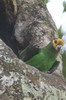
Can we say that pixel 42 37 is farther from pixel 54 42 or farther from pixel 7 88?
pixel 7 88

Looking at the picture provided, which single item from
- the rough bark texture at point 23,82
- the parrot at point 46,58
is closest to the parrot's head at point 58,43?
the parrot at point 46,58

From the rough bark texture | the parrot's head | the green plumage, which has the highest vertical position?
the rough bark texture

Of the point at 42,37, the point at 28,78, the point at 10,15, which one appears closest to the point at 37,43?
the point at 42,37

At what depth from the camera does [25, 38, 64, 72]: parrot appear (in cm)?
345

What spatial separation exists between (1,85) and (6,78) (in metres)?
0.08

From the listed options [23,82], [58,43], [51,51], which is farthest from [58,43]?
[23,82]

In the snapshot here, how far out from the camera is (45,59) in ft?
11.6

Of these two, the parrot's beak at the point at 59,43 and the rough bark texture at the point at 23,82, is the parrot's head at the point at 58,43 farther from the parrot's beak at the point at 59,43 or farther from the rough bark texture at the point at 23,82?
the rough bark texture at the point at 23,82

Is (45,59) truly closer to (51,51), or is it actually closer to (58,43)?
(51,51)

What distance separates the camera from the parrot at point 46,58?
3.45 metres

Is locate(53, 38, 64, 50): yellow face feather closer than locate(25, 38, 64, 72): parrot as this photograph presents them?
Yes

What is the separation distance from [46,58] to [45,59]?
27 mm

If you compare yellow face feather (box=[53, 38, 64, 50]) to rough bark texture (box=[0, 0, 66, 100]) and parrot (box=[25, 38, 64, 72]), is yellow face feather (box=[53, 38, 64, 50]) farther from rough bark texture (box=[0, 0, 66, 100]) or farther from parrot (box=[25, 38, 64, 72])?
rough bark texture (box=[0, 0, 66, 100])

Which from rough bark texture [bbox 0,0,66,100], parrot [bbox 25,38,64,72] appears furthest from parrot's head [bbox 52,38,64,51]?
rough bark texture [bbox 0,0,66,100]
